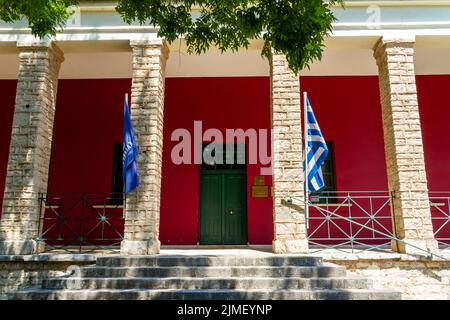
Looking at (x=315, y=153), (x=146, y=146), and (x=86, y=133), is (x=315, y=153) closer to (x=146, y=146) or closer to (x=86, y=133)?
(x=146, y=146)

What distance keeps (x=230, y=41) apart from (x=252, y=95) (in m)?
4.79

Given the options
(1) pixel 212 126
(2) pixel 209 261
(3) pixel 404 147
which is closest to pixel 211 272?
(2) pixel 209 261

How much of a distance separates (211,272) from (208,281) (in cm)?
32

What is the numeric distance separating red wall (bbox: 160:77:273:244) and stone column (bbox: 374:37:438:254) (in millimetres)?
3145

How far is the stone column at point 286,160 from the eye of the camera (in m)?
6.90

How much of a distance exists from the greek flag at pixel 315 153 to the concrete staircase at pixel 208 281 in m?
1.52

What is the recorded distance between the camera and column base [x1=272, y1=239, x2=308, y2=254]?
6809mm

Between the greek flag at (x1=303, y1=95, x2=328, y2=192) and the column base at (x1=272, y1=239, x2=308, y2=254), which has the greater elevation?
the greek flag at (x1=303, y1=95, x2=328, y2=192)

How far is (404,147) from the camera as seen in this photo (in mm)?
7156

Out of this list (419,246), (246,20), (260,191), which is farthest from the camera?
(260,191)

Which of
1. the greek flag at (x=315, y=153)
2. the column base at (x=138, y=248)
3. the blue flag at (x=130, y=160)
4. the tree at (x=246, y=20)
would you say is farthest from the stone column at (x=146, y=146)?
the greek flag at (x=315, y=153)

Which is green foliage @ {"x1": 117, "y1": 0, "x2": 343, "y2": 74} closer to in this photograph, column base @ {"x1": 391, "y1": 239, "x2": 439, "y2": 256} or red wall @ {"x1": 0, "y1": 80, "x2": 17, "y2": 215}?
column base @ {"x1": 391, "y1": 239, "x2": 439, "y2": 256}

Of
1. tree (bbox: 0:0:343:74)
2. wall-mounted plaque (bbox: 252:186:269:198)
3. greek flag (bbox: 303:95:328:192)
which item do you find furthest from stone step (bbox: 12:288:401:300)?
wall-mounted plaque (bbox: 252:186:269:198)
